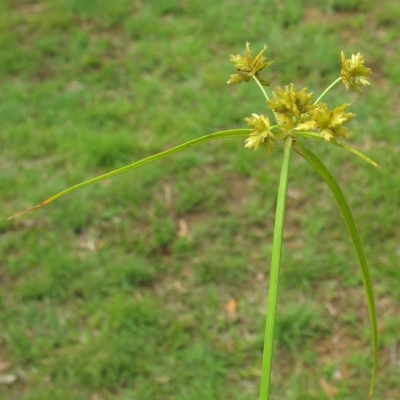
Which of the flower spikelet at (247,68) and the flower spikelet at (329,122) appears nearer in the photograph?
the flower spikelet at (329,122)

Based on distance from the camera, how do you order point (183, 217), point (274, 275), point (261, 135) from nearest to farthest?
point (274, 275) < point (261, 135) < point (183, 217)

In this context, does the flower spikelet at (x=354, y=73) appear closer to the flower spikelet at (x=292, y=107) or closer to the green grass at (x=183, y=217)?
the flower spikelet at (x=292, y=107)

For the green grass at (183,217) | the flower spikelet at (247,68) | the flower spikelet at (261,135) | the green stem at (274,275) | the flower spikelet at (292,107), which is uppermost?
the flower spikelet at (247,68)

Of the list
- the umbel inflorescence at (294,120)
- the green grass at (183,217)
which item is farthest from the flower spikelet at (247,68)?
the green grass at (183,217)

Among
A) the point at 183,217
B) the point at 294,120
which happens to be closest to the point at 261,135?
the point at 294,120

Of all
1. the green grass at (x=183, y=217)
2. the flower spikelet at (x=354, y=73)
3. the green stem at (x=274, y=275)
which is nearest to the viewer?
the green stem at (x=274, y=275)

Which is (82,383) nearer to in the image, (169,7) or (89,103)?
(89,103)

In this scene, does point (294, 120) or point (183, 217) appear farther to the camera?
point (183, 217)

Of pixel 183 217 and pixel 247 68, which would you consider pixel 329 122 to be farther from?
pixel 183 217
